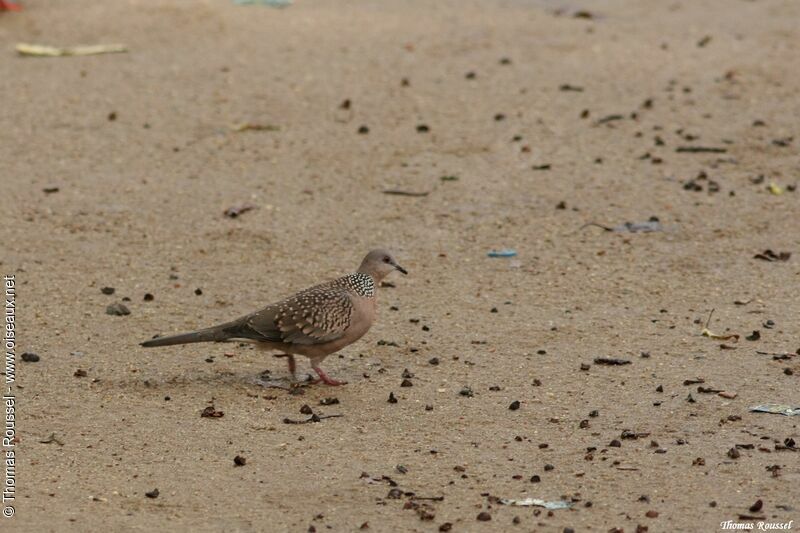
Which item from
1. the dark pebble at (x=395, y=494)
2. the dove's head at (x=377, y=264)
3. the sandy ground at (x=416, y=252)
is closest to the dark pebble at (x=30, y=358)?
the sandy ground at (x=416, y=252)

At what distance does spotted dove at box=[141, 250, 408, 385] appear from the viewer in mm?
7137

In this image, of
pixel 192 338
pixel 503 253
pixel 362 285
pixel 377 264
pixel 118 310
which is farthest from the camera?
pixel 503 253

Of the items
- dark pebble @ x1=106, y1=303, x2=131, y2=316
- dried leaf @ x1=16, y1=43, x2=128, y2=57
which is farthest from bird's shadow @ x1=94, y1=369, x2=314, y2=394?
dried leaf @ x1=16, y1=43, x2=128, y2=57

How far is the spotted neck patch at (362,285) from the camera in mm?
7422

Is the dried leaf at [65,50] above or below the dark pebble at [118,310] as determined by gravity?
above

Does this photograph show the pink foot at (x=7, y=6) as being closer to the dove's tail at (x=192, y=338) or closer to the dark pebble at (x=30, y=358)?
the dark pebble at (x=30, y=358)

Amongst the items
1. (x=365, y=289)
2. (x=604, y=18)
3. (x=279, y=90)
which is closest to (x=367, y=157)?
(x=279, y=90)

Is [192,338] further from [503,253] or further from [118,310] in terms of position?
[503,253]

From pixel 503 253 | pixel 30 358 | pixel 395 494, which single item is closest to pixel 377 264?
pixel 503 253

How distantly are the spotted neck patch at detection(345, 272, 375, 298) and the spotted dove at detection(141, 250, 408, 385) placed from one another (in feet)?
0.07

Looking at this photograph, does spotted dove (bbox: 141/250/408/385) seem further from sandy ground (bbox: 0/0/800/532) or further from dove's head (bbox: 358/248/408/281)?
dove's head (bbox: 358/248/408/281)

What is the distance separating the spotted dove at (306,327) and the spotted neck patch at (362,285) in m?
0.02

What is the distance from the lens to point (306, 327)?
7.14 m

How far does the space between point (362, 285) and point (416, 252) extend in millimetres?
1797
